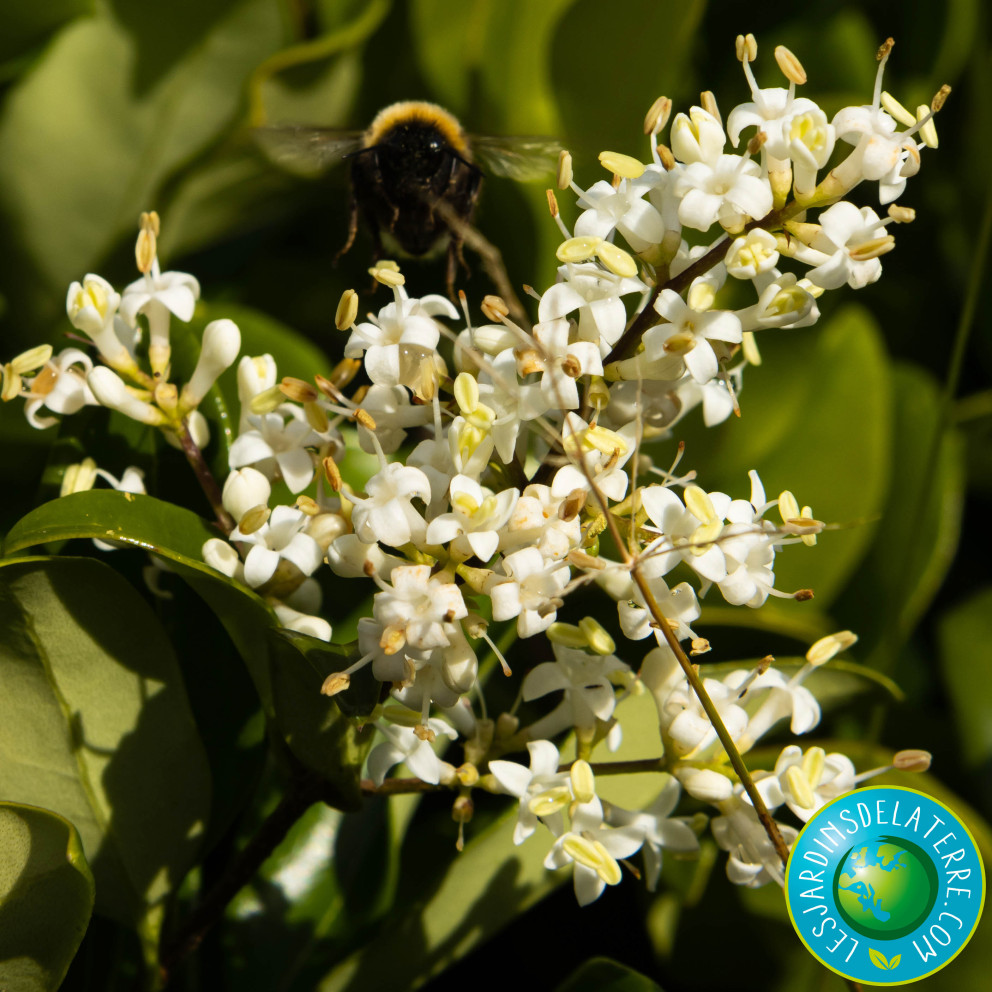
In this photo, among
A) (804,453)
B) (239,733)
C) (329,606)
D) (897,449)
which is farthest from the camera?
(897,449)

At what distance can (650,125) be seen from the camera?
3.41ft

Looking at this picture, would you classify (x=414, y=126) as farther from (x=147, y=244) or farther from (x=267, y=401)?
(x=267, y=401)

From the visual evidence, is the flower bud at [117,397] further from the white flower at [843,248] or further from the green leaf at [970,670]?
the green leaf at [970,670]

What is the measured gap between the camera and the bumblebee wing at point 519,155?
149cm

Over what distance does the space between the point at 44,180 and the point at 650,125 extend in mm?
1258

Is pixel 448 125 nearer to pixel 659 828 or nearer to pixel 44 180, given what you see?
pixel 44 180

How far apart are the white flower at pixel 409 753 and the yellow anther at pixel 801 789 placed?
322 millimetres

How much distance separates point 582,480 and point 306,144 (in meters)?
0.90

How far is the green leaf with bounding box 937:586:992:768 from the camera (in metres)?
1.86

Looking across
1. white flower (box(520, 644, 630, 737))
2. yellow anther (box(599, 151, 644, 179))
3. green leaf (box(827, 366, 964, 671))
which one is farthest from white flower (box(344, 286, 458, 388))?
green leaf (box(827, 366, 964, 671))

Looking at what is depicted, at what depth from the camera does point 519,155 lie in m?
1.57

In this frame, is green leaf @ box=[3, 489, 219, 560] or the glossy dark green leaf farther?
the glossy dark green leaf

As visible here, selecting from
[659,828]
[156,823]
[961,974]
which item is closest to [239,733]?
[156,823]

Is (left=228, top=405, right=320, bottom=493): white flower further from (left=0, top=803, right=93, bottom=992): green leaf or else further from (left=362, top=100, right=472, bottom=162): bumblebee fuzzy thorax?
(left=362, top=100, right=472, bottom=162): bumblebee fuzzy thorax
